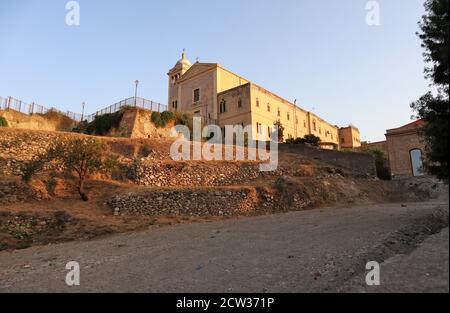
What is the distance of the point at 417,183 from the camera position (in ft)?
94.2

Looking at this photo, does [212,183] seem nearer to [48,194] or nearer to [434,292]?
[48,194]

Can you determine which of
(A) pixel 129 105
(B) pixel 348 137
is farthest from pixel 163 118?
(B) pixel 348 137

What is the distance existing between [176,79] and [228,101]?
12425mm

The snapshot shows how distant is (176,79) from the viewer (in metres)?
52.9

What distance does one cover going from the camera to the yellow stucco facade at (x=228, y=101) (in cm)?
4262

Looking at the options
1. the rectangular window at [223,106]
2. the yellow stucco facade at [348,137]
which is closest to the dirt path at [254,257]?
the rectangular window at [223,106]

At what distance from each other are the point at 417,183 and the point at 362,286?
25.2 m

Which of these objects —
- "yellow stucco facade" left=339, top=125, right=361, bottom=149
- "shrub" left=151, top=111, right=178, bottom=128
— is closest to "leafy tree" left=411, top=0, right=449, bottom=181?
"shrub" left=151, top=111, right=178, bottom=128

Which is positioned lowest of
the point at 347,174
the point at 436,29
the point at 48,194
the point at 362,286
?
the point at 362,286

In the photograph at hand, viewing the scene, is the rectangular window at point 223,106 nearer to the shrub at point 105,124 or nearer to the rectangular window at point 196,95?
the rectangular window at point 196,95

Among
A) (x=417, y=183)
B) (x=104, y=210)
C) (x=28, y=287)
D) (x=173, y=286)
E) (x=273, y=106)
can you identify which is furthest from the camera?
(x=273, y=106)

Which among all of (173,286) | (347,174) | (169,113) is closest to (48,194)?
(173,286)

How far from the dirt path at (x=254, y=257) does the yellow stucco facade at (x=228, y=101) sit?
2783 centimetres

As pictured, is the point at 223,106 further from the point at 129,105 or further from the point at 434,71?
the point at 434,71
